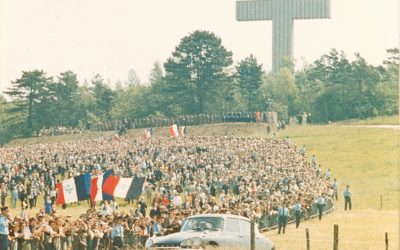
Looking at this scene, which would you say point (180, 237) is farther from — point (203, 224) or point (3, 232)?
point (3, 232)

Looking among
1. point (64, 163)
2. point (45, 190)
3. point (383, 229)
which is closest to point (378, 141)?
point (64, 163)

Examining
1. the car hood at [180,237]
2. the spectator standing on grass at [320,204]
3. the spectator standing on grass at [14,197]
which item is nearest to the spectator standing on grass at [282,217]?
the spectator standing on grass at [320,204]

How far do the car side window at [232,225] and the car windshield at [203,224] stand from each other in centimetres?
16

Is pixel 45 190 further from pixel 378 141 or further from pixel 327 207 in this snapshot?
pixel 378 141

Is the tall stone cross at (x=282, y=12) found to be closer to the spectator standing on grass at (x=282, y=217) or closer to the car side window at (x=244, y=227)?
the spectator standing on grass at (x=282, y=217)

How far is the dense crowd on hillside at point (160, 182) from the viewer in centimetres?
2616

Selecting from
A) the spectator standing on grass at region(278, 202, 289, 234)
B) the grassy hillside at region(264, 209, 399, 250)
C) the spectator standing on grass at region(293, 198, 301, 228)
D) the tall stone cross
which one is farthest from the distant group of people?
the spectator standing on grass at region(278, 202, 289, 234)

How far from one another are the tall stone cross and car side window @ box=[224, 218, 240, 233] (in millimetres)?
114797

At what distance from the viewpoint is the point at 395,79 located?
124 meters

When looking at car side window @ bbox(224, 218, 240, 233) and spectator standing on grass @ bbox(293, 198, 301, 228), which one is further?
spectator standing on grass @ bbox(293, 198, 301, 228)

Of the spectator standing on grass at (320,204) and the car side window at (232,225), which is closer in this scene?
the car side window at (232,225)

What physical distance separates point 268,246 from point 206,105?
313 ft

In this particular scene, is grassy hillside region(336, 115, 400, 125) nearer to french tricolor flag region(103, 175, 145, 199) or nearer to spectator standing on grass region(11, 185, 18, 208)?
spectator standing on grass region(11, 185, 18, 208)

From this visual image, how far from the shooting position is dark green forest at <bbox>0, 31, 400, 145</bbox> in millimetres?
113812
